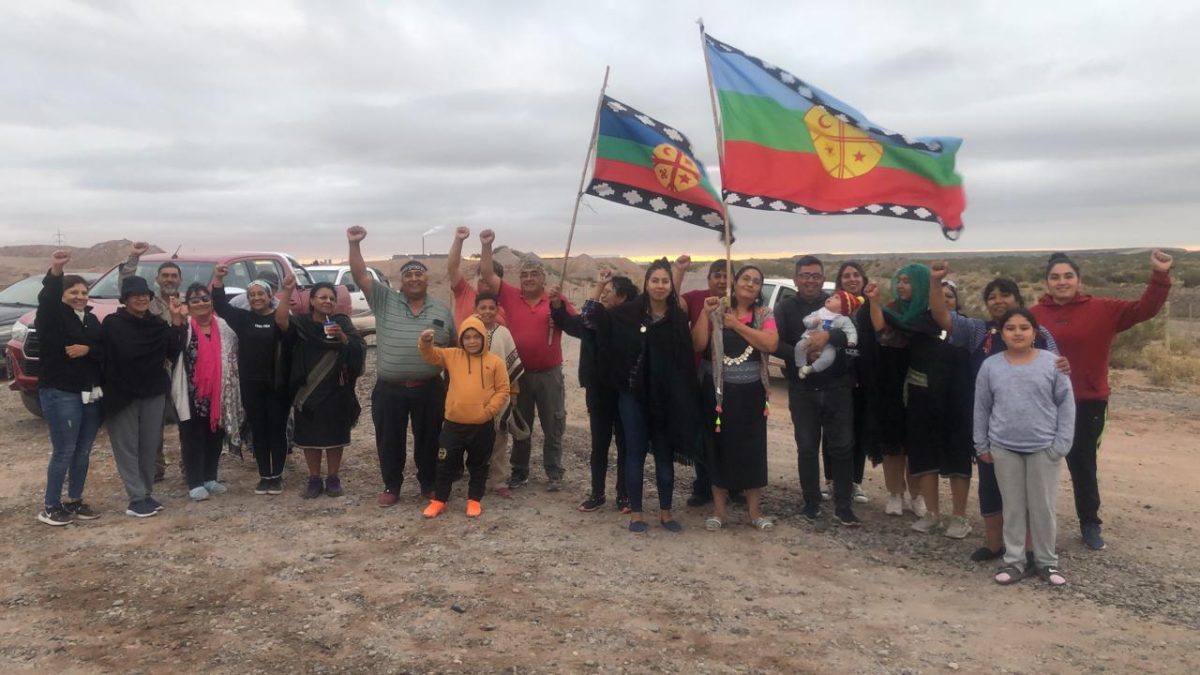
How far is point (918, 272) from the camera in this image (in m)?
5.63

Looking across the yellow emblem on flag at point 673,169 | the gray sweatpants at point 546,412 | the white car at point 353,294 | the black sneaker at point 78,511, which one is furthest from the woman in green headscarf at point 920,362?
the white car at point 353,294

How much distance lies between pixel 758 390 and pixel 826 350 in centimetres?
54

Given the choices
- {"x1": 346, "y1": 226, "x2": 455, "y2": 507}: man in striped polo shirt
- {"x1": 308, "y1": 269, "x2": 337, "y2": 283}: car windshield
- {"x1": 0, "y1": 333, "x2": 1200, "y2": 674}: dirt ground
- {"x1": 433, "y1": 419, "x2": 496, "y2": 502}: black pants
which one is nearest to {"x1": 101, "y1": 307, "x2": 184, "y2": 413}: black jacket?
{"x1": 0, "y1": 333, "x2": 1200, "y2": 674}: dirt ground

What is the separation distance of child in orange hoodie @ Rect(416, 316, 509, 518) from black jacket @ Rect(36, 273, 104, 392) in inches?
90.8

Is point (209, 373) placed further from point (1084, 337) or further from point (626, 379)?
point (1084, 337)

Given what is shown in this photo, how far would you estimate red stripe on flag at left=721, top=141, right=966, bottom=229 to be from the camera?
18.6 ft

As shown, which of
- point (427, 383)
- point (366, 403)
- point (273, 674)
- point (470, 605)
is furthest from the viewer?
point (366, 403)

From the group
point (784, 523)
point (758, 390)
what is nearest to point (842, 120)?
point (758, 390)

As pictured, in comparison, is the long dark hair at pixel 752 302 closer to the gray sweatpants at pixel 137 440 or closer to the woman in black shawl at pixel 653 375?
the woman in black shawl at pixel 653 375

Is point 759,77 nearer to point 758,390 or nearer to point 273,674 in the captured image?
point 758,390

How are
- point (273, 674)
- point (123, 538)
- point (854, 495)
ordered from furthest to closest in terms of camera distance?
point (854, 495), point (123, 538), point (273, 674)

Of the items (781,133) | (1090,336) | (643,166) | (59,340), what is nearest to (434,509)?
(59,340)

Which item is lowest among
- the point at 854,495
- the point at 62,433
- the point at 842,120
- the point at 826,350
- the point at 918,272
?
the point at 854,495

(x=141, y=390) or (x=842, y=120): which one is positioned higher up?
(x=842, y=120)
